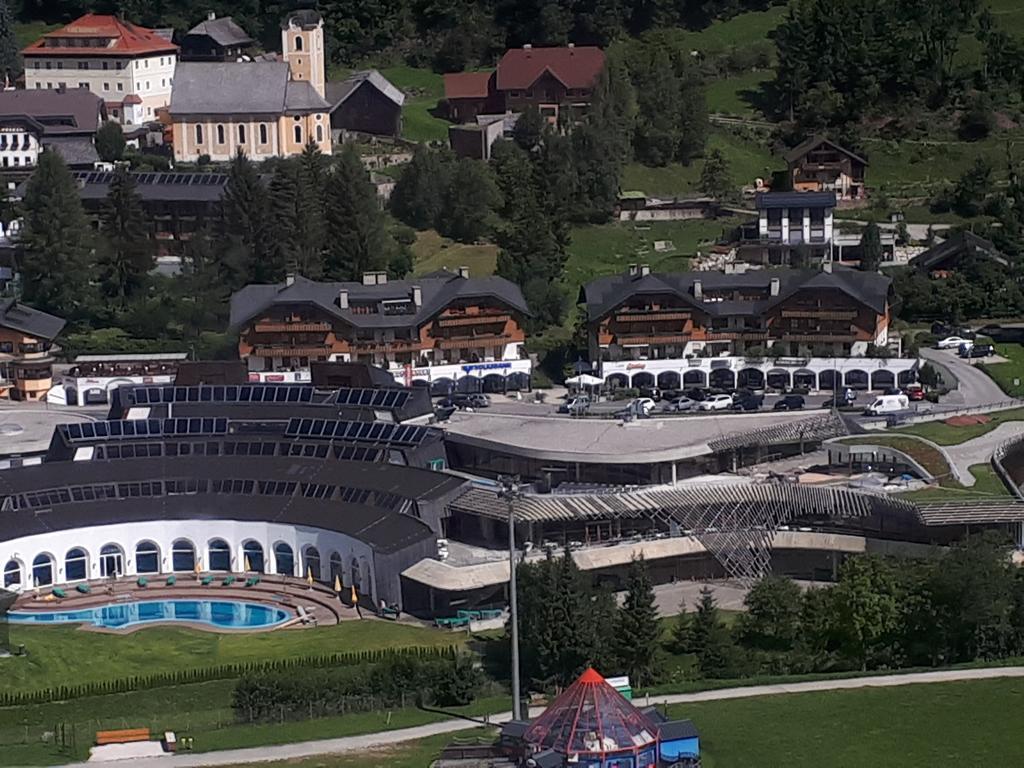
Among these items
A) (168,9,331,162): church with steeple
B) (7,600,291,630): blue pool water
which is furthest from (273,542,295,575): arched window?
(168,9,331,162): church with steeple

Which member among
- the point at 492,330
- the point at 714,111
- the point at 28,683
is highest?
the point at 714,111

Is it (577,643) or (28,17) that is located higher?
(28,17)

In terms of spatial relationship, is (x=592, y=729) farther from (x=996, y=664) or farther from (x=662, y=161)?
(x=662, y=161)

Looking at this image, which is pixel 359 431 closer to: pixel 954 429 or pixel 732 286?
pixel 954 429

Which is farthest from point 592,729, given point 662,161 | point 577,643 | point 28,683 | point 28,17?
point 28,17

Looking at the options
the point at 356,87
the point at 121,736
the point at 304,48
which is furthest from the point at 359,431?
the point at 304,48

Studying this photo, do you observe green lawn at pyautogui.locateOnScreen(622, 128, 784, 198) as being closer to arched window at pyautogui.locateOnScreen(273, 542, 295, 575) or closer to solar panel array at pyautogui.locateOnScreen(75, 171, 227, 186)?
solar panel array at pyautogui.locateOnScreen(75, 171, 227, 186)

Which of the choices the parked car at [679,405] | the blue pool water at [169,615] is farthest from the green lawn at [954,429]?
the blue pool water at [169,615]
